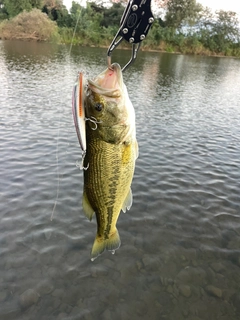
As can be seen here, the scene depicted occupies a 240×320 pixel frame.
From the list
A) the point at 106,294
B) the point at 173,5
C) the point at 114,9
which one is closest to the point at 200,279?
the point at 106,294

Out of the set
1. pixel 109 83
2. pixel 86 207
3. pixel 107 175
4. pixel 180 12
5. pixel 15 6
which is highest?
pixel 180 12

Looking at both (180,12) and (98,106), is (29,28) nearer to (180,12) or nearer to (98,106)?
(180,12)

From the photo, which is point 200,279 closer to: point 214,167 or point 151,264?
point 151,264

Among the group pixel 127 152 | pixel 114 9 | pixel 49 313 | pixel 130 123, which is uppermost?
pixel 114 9

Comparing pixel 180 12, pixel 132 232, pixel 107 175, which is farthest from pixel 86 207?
pixel 180 12

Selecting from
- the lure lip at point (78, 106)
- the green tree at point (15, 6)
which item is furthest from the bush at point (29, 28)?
the lure lip at point (78, 106)

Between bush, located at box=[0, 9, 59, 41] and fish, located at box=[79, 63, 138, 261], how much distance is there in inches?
2183

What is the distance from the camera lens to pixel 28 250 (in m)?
5.53

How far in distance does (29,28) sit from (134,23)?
57369 mm

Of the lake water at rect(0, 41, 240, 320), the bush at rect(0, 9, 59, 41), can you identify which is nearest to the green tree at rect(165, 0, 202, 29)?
the bush at rect(0, 9, 59, 41)

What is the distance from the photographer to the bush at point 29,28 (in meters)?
50.9

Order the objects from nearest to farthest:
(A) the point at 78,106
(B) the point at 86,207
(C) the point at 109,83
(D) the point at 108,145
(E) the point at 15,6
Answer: (A) the point at 78,106 → (C) the point at 109,83 → (D) the point at 108,145 → (B) the point at 86,207 → (E) the point at 15,6

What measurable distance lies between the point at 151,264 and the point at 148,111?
38.3 ft

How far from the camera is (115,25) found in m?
61.4
